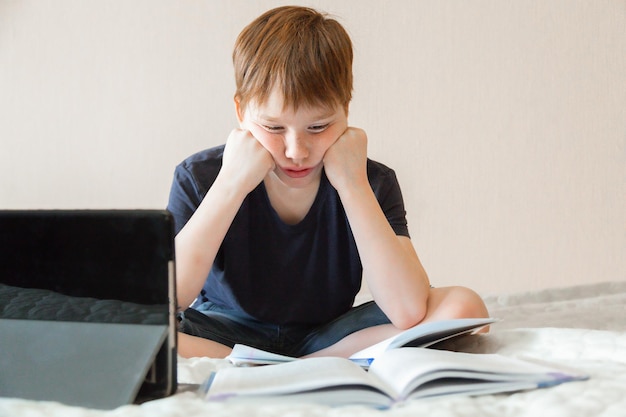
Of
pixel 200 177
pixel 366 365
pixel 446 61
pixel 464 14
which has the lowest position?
pixel 366 365

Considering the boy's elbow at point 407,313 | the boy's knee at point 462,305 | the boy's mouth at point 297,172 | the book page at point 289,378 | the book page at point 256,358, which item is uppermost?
the boy's mouth at point 297,172

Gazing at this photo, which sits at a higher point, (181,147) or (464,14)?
(464,14)

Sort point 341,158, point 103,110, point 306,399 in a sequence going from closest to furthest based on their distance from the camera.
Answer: point 306,399 → point 341,158 → point 103,110

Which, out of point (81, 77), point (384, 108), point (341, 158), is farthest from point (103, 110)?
point (341, 158)

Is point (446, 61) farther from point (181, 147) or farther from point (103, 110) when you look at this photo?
point (103, 110)

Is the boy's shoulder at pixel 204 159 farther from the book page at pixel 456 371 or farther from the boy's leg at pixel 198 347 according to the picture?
the book page at pixel 456 371

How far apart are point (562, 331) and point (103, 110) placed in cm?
142

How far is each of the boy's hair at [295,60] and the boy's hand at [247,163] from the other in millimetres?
63

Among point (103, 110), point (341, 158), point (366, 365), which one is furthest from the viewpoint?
point (103, 110)

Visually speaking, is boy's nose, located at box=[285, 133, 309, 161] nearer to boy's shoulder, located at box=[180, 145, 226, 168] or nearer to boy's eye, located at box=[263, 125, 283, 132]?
boy's eye, located at box=[263, 125, 283, 132]

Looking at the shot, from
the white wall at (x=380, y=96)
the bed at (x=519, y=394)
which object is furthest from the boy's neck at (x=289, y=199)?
the white wall at (x=380, y=96)

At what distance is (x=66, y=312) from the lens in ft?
1.92

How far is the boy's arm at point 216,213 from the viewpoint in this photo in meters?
1.03

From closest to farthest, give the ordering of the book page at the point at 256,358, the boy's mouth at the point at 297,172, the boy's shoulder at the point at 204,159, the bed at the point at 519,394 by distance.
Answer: the bed at the point at 519,394
the book page at the point at 256,358
the boy's mouth at the point at 297,172
the boy's shoulder at the point at 204,159
